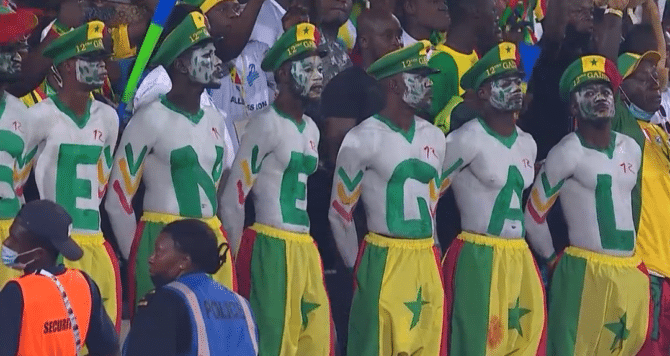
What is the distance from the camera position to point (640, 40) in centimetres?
1117

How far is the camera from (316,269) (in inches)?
339

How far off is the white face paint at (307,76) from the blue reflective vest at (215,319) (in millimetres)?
2448

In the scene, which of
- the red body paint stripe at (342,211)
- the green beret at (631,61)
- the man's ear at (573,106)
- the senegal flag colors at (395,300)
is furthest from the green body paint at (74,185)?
the green beret at (631,61)

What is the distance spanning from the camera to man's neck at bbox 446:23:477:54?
33.1ft

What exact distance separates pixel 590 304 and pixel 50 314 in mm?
4289

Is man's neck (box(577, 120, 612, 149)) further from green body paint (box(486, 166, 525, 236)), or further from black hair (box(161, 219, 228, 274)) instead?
black hair (box(161, 219, 228, 274))

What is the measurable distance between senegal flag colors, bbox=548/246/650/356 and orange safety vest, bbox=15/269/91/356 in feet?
13.1

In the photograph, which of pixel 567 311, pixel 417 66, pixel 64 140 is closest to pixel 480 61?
pixel 417 66

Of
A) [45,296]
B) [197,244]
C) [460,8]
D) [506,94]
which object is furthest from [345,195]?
[45,296]

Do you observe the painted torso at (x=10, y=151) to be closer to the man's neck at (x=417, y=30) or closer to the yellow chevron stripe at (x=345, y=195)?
the yellow chevron stripe at (x=345, y=195)

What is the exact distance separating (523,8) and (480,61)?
2.01 m

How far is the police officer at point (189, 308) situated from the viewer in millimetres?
5988

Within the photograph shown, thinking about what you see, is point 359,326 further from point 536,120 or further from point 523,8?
point 523,8

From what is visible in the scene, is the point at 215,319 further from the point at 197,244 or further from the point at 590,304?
the point at 590,304
